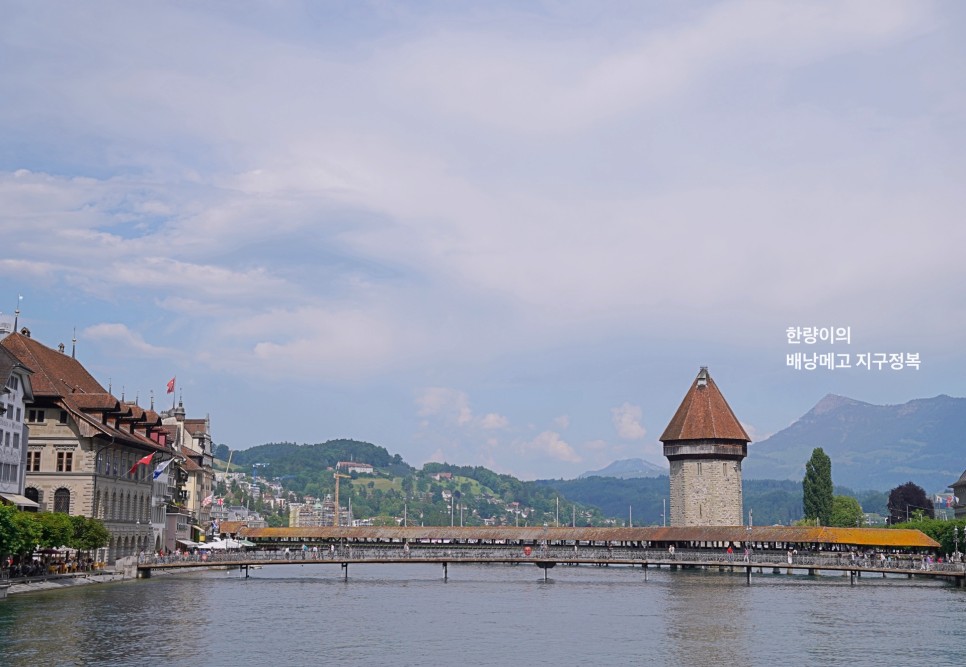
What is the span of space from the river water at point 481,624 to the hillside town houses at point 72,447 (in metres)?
5.84

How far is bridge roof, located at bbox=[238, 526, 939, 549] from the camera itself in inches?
3664

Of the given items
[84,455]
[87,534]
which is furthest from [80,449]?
[87,534]

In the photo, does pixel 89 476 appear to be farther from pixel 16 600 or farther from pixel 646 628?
pixel 646 628

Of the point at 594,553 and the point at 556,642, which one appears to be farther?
the point at 594,553

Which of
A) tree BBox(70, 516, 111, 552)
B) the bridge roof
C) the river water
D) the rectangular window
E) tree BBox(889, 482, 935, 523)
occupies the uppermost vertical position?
the rectangular window

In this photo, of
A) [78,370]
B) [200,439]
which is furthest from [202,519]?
[78,370]

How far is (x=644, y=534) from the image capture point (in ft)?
349

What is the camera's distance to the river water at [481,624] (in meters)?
40.5

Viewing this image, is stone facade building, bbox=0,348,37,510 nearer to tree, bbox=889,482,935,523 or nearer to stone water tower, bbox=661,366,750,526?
stone water tower, bbox=661,366,750,526

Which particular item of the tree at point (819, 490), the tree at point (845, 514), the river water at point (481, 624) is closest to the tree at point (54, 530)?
the river water at point (481, 624)

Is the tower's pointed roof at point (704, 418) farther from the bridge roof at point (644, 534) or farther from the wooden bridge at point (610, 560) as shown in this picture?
the wooden bridge at point (610, 560)

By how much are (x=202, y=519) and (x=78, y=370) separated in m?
43.1

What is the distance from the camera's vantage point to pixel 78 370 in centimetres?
8181

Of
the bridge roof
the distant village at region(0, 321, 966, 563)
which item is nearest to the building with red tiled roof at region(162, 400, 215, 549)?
the distant village at region(0, 321, 966, 563)
